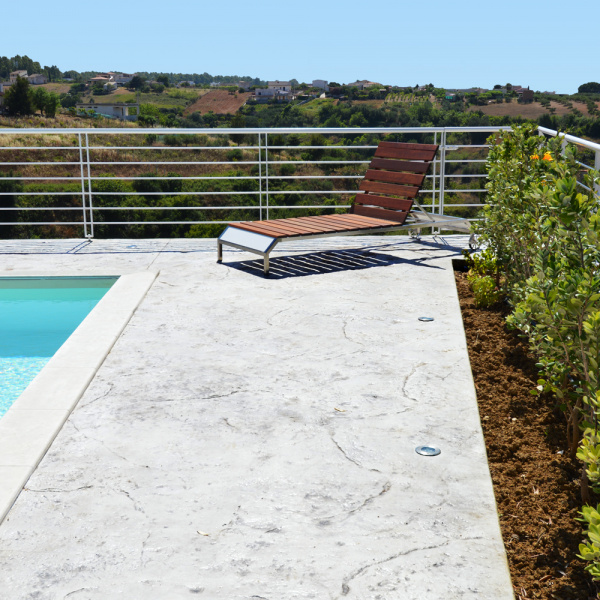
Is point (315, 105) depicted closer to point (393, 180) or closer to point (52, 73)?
point (52, 73)

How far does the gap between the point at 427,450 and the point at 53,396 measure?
1.81 meters

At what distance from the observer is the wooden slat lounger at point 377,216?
6.21 m

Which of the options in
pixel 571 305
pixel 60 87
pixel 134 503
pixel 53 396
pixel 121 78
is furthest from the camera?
pixel 121 78

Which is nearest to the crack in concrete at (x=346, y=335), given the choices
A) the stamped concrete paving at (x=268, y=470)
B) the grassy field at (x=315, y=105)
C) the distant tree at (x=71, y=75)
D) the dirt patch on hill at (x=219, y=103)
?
the stamped concrete paving at (x=268, y=470)

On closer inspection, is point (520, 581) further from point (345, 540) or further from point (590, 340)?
point (590, 340)

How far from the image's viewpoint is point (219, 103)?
104 m

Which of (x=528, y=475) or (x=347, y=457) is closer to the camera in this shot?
(x=528, y=475)

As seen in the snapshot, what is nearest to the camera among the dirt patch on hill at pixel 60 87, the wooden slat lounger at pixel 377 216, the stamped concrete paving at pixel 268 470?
the stamped concrete paving at pixel 268 470

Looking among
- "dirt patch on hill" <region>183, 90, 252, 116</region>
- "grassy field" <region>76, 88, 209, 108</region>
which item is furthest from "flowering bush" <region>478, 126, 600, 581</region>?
"grassy field" <region>76, 88, 209, 108</region>

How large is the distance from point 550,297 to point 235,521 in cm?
140

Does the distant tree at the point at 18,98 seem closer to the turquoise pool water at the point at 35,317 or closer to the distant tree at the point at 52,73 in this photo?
the distant tree at the point at 52,73

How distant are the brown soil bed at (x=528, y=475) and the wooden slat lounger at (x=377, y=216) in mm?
2178

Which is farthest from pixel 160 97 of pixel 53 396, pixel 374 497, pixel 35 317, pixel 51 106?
pixel 374 497

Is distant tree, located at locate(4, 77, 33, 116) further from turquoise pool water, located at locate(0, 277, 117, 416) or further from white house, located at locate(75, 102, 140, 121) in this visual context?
turquoise pool water, located at locate(0, 277, 117, 416)
